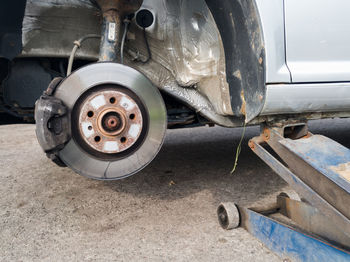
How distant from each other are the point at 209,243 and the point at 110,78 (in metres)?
0.79

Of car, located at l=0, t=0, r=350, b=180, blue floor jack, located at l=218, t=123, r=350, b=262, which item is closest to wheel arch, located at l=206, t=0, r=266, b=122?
car, located at l=0, t=0, r=350, b=180

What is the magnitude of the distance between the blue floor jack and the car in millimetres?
133

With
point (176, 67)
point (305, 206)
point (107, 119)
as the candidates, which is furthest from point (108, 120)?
point (305, 206)

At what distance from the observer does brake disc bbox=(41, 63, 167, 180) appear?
117 centimetres

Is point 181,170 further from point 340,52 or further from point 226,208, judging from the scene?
point 340,52

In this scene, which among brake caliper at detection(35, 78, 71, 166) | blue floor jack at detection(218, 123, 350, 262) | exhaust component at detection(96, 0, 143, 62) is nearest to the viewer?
blue floor jack at detection(218, 123, 350, 262)

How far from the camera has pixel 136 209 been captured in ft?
4.99

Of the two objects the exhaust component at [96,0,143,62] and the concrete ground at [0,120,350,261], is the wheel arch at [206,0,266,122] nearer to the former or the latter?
the exhaust component at [96,0,143,62]

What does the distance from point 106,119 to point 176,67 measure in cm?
57

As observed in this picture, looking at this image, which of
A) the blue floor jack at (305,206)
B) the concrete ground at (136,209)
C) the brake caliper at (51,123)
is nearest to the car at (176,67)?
the brake caliper at (51,123)

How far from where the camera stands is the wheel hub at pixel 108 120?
117cm

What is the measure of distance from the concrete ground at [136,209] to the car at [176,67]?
31 cm

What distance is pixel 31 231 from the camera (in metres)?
1.33

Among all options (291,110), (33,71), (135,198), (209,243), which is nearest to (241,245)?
(209,243)
